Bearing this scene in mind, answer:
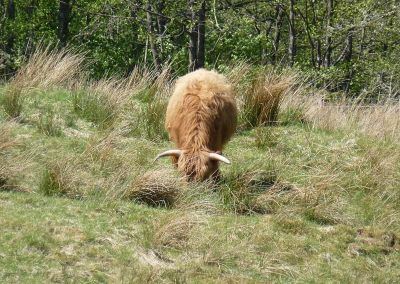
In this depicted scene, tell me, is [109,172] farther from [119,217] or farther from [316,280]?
[316,280]

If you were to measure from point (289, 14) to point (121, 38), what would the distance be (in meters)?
5.48

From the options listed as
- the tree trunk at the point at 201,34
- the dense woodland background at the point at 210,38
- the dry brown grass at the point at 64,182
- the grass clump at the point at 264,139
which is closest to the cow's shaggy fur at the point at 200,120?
the grass clump at the point at 264,139

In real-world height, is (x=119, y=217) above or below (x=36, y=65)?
below

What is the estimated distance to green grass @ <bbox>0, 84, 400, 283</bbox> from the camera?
539cm

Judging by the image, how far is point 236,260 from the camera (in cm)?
579

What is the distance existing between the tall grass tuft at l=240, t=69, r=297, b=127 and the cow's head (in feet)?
9.00

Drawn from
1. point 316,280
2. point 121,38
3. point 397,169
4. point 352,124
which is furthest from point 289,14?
point 316,280

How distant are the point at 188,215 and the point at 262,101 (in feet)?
14.2

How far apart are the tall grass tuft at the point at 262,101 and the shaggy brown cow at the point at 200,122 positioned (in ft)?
4.74

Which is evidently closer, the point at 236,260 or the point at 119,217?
the point at 236,260

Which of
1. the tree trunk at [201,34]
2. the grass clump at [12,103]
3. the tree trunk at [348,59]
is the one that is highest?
the tree trunk at [201,34]

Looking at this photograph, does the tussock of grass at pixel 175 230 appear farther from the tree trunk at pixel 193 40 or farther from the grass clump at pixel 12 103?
the tree trunk at pixel 193 40

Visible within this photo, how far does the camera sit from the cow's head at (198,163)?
7.34 metres

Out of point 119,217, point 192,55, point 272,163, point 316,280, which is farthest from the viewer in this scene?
point 192,55
